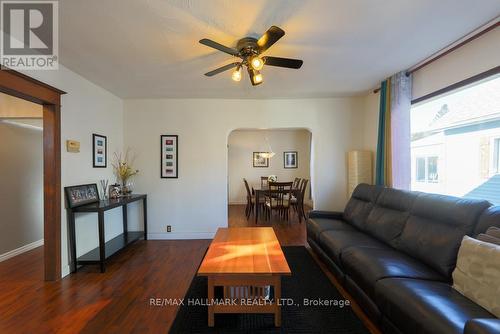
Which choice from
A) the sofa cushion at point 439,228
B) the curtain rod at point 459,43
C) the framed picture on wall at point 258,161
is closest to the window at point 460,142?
the curtain rod at point 459,43

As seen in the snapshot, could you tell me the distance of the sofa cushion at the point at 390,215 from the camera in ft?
7.69

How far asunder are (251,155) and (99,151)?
495cm

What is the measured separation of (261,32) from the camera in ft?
6.45

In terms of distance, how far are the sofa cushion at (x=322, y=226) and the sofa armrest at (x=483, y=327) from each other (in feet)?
6.07

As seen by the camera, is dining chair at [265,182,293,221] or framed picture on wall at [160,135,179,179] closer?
framed picture on wall at [160,135,179,179]

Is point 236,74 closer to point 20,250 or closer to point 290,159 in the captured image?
point 20,250

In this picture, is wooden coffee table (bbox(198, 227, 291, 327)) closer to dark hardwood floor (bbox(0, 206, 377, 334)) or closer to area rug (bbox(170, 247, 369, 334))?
area rug (bbox(170, 247, 369, 334))

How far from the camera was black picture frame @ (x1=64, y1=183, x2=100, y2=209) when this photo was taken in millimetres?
2684

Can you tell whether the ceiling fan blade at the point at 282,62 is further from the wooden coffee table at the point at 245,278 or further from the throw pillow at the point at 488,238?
the throw pillow at the point at 488,238

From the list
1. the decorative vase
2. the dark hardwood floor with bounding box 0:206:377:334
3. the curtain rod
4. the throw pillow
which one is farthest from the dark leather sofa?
the decorative vase

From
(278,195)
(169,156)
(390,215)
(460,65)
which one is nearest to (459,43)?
(460,65)

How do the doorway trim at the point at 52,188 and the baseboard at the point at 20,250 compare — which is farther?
the baseboard at the point at 20,250

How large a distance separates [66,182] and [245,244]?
7.25 feet

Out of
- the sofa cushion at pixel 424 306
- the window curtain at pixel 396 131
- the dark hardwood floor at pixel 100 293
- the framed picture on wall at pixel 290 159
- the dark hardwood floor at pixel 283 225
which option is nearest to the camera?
the sofa cushion at pixel 424 306
